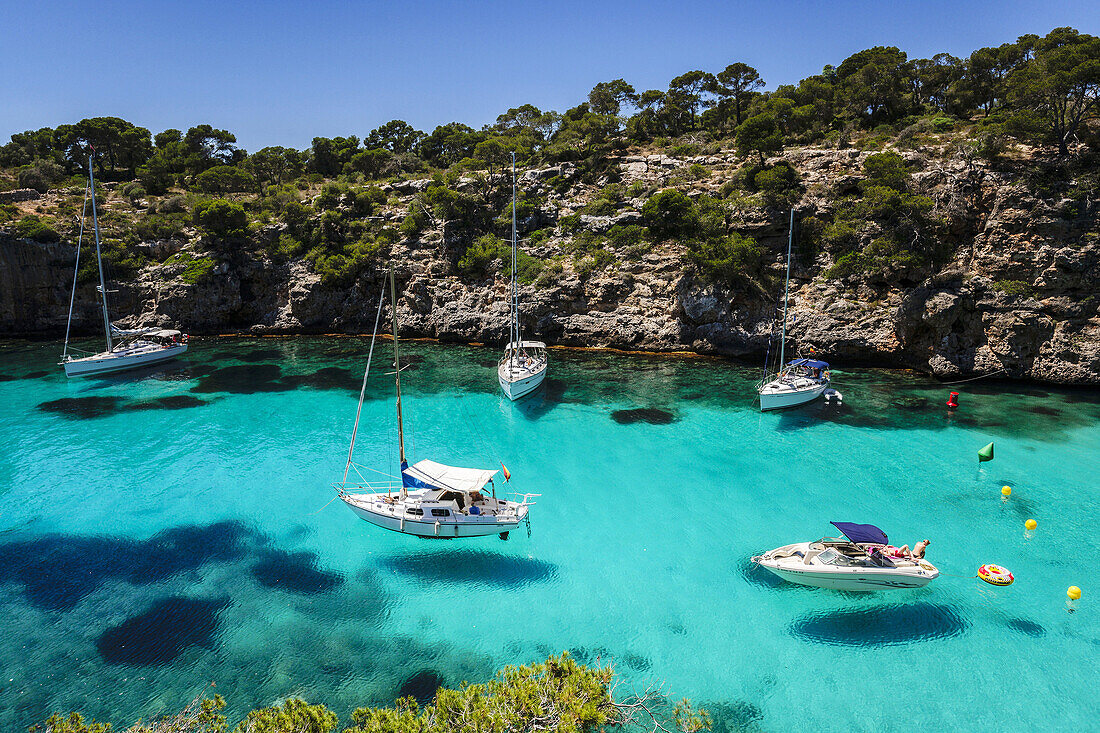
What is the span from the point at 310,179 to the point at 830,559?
280 ft

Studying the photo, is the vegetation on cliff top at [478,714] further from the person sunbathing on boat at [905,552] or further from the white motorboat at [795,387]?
the white motorboat at [795,387]

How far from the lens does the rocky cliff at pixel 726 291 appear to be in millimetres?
35750

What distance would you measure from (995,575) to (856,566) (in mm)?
5222

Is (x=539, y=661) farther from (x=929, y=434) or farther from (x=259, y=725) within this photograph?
(x=929, y=434)

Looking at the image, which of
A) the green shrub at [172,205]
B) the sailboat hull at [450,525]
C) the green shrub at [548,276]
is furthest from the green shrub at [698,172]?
the green shrub at [172,205]

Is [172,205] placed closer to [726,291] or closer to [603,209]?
[603,209]

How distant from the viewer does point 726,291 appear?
147 ft

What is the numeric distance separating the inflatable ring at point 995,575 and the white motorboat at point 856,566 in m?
2.66

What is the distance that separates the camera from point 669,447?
2786 cm

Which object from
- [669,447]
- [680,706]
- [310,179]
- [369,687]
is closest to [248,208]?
[310,179]

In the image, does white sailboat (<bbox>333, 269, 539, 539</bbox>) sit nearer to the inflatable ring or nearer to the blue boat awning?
the blue boat awning

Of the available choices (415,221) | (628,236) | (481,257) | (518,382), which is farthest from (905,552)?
(415,221)

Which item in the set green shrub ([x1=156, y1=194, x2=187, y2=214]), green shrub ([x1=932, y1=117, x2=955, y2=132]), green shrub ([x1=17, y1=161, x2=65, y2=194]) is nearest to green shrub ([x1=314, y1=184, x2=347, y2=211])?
green shrub ([x1=156, y1=194, x2=187, y2=214])

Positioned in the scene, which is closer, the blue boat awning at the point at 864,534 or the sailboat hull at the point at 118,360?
the blue boat awning at the point at 864,534
